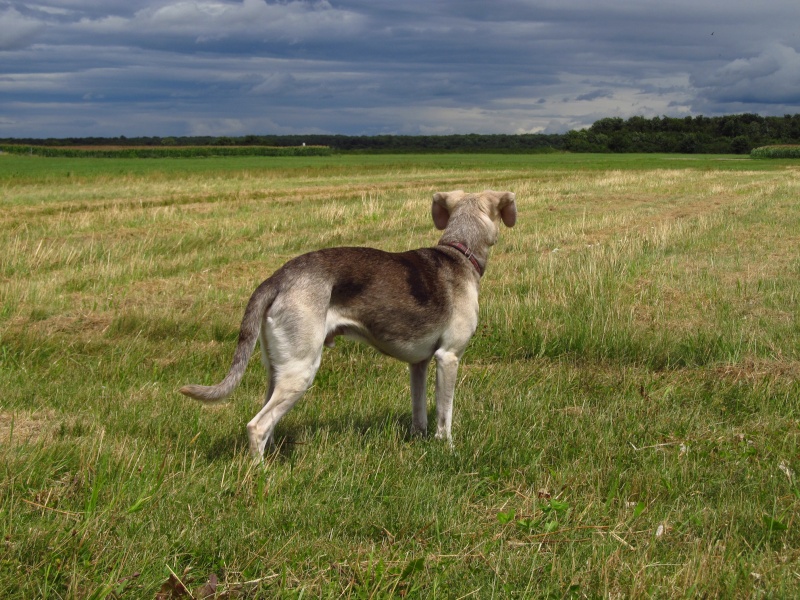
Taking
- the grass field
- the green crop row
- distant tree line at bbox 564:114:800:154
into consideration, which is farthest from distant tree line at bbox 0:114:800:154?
the grass field

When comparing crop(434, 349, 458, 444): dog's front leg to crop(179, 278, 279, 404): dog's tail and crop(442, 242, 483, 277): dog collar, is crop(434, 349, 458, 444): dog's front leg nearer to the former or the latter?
crop(442, 242, 483, 277): dog collar

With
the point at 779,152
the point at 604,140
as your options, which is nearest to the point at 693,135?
the point at 604,140

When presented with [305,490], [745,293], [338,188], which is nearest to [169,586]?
[305,490]

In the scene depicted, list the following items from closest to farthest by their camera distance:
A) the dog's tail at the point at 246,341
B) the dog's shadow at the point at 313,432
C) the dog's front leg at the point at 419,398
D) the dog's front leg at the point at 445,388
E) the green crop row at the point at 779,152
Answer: the dog's tail at the point at 246,341 < the dog's shadow at the point at 313,432 < the dog's front leg at the point at 445,388 < the dog's front leg at the point at 419,398 < the green crop row at the point at 779,152

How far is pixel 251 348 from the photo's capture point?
4781 mm

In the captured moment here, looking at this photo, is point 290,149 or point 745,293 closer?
point 745,293

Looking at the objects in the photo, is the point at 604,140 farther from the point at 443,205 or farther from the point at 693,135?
the point at 443,205

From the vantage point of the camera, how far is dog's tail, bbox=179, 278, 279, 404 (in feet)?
15.1

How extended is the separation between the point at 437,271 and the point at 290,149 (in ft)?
328

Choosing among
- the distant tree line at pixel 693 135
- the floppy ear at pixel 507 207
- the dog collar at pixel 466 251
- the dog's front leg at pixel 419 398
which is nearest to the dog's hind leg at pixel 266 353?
the dog's front leg at pixel 419 398

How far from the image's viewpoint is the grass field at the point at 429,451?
3.61 metres

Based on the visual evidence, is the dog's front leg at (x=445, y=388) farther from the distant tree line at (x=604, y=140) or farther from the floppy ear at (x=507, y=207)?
the distant tree line at (x=604, y=140)

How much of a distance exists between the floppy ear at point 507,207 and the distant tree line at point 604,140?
102991mm

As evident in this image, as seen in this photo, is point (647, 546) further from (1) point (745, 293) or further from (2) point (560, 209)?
(2) point (560, 209)
